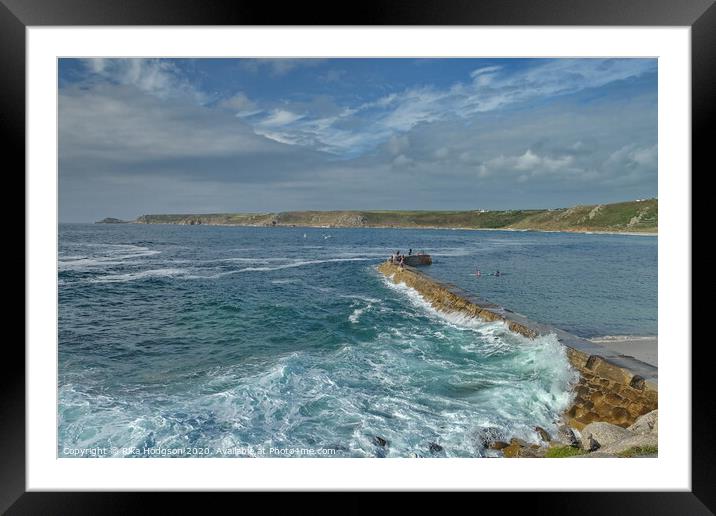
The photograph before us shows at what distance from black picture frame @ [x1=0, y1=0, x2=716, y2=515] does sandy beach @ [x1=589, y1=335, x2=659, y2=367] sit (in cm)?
428

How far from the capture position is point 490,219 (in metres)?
44.9

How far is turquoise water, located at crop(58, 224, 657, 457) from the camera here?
461 centimetres

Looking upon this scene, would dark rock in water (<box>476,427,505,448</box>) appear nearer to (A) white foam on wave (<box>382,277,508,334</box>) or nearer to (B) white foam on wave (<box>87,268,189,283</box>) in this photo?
(A) white foam on wave (<box>382,277,508,334</box>)

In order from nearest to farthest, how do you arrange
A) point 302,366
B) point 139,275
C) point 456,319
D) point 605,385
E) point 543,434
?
point 543,434
point 605,385
point 302,366
point 456,319
point 139,275

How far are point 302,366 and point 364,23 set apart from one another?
18.6 ft

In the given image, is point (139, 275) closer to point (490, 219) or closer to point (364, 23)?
point (364, 23)

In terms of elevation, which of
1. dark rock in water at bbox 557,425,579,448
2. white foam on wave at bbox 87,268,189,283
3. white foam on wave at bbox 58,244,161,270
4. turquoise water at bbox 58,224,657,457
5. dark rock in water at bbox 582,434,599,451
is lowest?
dark rock in water at bbox 557,425,579,448

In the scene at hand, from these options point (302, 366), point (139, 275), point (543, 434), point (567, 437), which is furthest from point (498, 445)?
point (139, 275)

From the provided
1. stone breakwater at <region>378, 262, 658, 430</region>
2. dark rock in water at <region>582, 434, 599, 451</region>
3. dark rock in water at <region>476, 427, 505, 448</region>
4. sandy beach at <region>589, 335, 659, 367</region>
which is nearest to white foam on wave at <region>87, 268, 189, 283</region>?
dark rock in water at <region>476, 427, 505, 448</region>

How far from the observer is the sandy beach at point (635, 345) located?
6875 mm

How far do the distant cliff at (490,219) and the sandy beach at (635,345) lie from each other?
43.9 ft

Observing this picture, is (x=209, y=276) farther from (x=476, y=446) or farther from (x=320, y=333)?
(x=476, y=446)

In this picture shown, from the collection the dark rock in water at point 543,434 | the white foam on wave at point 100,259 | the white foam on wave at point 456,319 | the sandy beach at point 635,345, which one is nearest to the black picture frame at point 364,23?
the dark rock in water at point 543,434

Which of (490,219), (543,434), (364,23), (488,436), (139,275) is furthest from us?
(490,219)
